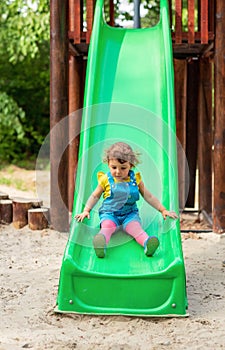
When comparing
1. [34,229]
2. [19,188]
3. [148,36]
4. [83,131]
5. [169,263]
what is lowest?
[19,188]

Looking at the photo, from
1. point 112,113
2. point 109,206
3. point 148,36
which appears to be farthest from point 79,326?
point 148,36

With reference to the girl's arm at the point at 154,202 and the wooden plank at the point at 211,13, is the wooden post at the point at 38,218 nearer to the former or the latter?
the girl's arm at the point at 154,202

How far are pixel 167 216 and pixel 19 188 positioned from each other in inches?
245

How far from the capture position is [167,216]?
4.34 metres

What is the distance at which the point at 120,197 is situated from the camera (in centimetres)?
442

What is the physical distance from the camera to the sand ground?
3.47m

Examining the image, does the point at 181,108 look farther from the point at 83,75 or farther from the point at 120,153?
the point at 120,153

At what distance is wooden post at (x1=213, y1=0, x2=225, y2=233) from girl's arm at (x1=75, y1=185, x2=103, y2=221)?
1857mm

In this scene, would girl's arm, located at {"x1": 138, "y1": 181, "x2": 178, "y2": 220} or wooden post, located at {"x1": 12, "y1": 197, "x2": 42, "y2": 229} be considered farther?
wooden post, located at {"x1": 12, "y1": 197, "x2": 42, "y2": 229}

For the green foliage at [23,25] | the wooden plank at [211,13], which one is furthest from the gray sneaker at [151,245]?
the green foliage at [23,25]

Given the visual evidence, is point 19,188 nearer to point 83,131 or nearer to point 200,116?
point 200,116

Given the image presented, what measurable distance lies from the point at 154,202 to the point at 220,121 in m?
1.83

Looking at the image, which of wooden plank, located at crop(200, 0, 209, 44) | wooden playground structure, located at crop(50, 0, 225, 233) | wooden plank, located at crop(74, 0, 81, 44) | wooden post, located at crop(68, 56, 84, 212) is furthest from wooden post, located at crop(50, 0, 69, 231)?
wooden plank, located at crop(200, 0, 209, 44)

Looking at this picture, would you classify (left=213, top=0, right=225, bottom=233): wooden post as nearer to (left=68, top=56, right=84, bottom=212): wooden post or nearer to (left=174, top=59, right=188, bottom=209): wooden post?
(left=174, top=59, right=188, bottom=209): wooden post
